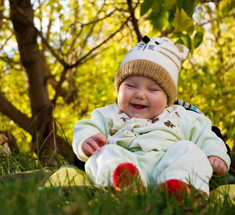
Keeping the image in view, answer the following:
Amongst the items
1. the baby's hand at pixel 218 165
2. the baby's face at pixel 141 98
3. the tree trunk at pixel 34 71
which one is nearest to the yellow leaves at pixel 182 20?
the baby's face at pixel 141 98

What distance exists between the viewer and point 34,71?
5.41 metres

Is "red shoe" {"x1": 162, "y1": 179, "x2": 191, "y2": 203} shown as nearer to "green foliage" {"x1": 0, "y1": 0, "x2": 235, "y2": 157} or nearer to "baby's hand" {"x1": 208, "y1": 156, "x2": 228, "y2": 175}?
"baby's hand" {"x1": 208, "y1": 156, "x2": 228, "y2": 175}

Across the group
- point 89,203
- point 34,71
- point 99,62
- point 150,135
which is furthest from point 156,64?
point 99,62

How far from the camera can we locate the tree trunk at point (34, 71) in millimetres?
4820

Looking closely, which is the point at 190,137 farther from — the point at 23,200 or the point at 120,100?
the point at 23,200

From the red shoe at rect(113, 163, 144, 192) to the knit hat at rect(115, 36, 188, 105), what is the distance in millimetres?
799

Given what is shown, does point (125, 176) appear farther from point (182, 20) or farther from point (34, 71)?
point (34, 71)

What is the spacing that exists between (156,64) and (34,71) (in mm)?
2706

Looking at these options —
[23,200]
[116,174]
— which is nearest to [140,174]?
[116,174]

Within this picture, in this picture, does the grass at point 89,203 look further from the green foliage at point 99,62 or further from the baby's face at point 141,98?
the green foliage at point 99,62

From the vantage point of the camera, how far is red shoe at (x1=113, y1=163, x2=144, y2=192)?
2.22 metres

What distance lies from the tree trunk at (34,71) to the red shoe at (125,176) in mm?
2364

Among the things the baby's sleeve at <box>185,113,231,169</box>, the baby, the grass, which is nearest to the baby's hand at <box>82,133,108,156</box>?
the baby

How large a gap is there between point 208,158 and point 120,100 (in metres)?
0.65
